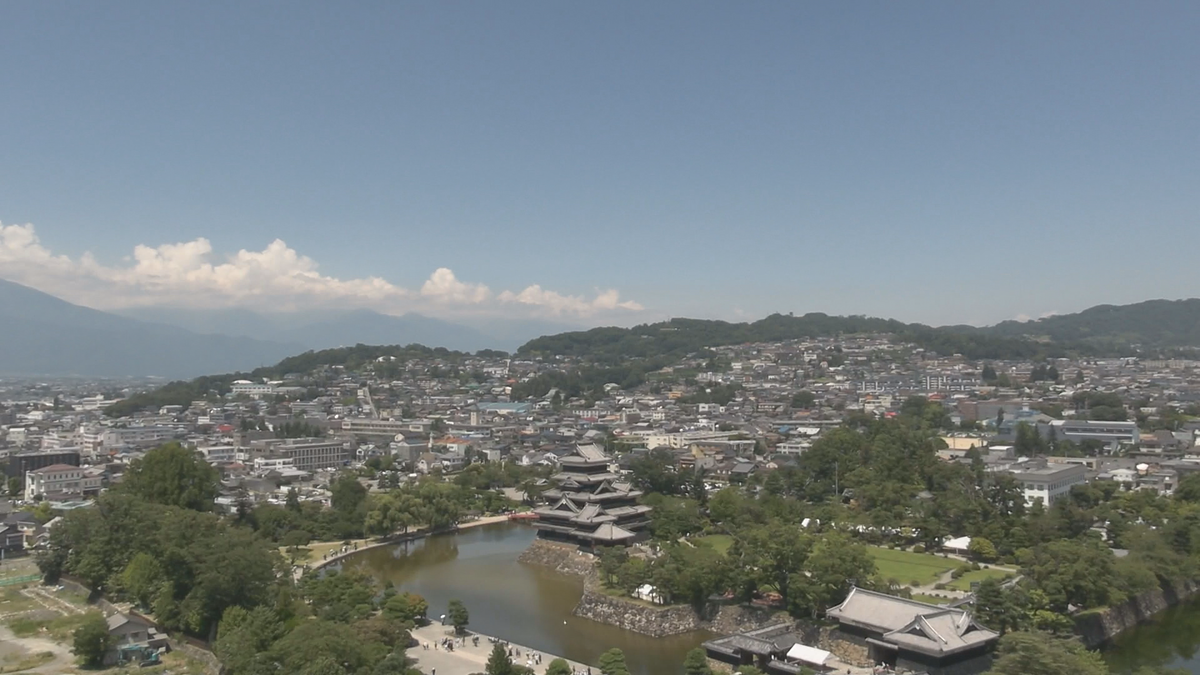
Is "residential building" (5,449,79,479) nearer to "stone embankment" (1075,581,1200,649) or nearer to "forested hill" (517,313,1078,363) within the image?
"stone embankment" (1075,581,1200,649)

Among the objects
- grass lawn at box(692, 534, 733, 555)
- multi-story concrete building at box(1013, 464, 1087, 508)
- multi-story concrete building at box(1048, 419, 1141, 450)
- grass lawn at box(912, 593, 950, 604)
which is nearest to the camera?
grass lawn at box(912, 593, 950, 604)

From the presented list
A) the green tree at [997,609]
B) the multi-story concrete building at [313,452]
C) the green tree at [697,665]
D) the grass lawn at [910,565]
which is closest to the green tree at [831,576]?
the green tree at [997,609]

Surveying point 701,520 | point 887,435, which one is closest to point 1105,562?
point 701,520

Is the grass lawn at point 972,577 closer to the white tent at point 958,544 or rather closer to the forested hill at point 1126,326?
the white tent at point 958,544

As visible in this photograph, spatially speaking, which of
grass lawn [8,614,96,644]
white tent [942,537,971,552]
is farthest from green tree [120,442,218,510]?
white tent [942,537,971,552]

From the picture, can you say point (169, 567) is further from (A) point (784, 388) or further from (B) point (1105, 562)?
(A) point (784, 388)

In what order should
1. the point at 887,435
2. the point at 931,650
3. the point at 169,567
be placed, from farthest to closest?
the point at 887,435
the point at 169,567
the point at 931,650
